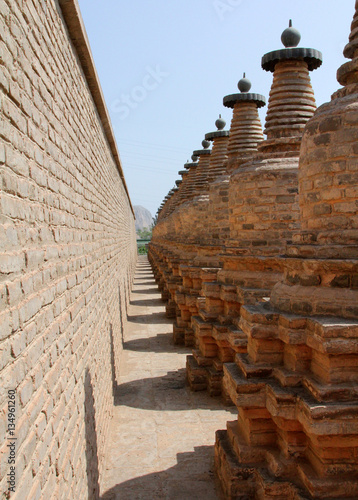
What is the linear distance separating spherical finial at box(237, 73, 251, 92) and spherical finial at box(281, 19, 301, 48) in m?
3.08

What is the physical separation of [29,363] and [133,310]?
620 inches

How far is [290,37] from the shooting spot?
7656 millimetres

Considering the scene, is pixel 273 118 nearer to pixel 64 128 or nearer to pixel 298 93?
pixel 298 93

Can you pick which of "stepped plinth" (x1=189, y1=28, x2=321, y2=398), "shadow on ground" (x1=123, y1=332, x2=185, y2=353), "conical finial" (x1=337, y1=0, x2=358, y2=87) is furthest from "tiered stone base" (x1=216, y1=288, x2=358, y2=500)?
"shadow on ground" (x1=123, y1=332, x2=185, y2=353)

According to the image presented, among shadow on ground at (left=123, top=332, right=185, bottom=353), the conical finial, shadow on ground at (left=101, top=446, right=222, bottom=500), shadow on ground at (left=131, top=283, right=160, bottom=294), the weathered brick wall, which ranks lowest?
shadow on ground at (left=101, top=446, right=222, bottom=500)

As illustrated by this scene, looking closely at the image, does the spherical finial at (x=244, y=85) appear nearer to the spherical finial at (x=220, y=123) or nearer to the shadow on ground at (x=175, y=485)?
the spherical finial at (x=220, y=123)

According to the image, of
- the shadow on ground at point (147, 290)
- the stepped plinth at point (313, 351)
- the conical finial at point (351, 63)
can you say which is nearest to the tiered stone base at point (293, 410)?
the stepped plinth at point (313, 351)

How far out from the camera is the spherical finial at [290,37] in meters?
7.61

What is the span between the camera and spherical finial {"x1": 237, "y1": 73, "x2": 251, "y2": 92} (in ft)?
35.6

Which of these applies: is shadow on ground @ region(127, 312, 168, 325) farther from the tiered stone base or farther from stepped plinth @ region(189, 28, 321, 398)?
the tiered stone base

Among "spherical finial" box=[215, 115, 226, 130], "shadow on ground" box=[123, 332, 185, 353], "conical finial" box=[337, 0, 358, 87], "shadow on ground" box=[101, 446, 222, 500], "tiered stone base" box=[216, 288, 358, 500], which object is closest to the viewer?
"tiered stone base" box=[216, 288, 358, 500]

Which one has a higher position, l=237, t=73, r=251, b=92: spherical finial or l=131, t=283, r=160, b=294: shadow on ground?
l=237, t=73, r=251, b=92: spherical finial

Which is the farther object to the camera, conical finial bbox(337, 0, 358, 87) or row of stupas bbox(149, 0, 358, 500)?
conical finial bbox(337, 0, 358, 87)

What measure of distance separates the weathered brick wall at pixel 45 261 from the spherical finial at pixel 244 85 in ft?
21.3
